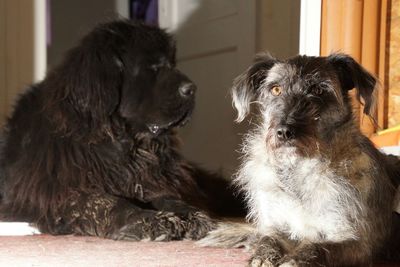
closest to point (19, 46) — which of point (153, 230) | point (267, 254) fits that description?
point (153, 230)

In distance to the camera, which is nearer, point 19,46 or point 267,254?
point 267,254

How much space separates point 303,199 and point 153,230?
0.67 metres

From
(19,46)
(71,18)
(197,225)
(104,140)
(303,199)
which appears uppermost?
(71,18)

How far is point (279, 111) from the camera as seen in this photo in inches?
78.3

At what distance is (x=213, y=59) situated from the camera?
4.37m

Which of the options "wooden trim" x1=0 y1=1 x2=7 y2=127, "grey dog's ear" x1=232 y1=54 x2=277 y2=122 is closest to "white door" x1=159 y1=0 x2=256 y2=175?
"wooden trim" x1=0 y1=1 x2=7 y2=127

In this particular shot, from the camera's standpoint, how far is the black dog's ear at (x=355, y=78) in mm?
2072

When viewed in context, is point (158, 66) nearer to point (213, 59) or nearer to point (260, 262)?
point (260, 262)

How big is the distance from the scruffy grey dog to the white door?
5.96 ft

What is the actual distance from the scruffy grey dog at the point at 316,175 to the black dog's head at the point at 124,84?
1.54 ft

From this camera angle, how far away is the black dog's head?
2564mm

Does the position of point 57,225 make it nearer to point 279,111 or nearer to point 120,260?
point 120,260

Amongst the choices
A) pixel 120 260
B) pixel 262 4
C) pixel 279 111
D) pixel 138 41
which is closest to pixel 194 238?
pixel 120 260

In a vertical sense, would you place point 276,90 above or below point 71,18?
below
